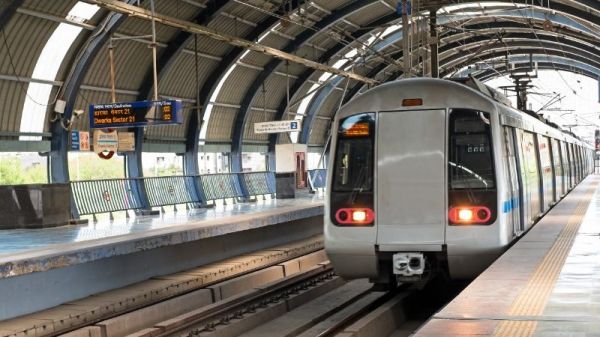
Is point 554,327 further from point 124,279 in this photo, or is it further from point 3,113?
point 3,113

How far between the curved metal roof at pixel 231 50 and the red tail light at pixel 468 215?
11083mm

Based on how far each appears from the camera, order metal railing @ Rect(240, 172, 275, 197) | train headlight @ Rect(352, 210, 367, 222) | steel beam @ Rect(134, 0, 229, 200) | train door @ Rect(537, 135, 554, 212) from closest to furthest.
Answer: train headlight @ Rect(352, 210, 367, 222) < train door @ Rect(537, 135, 554, 212) < steel beam @ Rect(134, 0, 229, 200) < metal railing @ Rect(240, 172, 275, 197)

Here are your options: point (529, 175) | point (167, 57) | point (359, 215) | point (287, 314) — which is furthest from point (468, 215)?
point (167, 57)

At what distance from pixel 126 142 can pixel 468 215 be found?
15060mm

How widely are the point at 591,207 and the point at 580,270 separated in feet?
31.7

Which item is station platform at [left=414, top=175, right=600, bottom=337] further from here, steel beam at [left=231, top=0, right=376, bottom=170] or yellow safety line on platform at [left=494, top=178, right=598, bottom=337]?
steel beam at [left=231, top=0, right=376, bottom=170]

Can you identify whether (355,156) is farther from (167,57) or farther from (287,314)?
(167,57)

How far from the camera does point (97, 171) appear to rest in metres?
26.6

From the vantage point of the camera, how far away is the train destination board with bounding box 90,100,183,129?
18.4 meters

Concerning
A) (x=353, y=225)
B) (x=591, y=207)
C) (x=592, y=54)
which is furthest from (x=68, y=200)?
(x=592, y=54)

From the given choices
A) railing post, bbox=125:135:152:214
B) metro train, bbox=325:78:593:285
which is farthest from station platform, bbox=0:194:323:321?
railing post, bbox=125:135:152:214

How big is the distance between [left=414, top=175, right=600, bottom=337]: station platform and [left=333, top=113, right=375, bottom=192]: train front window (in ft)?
6.60

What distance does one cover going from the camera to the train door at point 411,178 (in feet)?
32.4

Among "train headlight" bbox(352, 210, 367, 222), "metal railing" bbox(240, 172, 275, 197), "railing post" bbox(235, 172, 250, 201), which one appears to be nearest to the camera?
"train headlight" bbox(352, 210, 367, 222)
